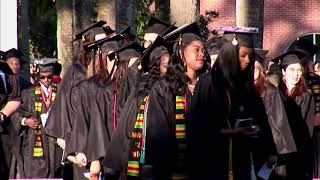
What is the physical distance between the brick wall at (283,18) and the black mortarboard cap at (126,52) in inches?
1061

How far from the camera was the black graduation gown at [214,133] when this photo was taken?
9914 millimetres

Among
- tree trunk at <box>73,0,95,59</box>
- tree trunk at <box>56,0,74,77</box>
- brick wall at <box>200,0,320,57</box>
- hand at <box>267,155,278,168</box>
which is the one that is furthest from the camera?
brick wall at <box>200,0,320,57</box>

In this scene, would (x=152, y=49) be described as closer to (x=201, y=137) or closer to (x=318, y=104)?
(x=201, y=137)

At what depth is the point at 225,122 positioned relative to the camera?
32.8 ft

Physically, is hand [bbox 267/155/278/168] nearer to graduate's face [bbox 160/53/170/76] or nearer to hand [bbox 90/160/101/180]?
graduate's face [bbox 160/53/170/76]

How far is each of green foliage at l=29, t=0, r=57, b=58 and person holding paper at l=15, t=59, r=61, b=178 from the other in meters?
18.4

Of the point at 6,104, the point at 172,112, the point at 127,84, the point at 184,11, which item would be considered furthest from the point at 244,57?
the point at 184,11

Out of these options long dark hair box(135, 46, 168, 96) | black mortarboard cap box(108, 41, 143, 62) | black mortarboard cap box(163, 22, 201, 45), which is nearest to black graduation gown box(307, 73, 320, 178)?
black mortarboard cap box(108, 41, 143, 62)

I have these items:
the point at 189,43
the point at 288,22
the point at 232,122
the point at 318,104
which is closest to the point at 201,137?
the point at 232,122

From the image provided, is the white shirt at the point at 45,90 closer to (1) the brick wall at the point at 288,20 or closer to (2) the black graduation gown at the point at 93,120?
(2) the black graduation gown at the point at 93,120

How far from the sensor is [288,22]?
133 feet

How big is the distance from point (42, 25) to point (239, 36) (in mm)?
26071

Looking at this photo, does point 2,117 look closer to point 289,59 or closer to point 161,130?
point 161,130

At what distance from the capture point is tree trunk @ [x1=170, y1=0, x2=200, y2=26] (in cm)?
1808
